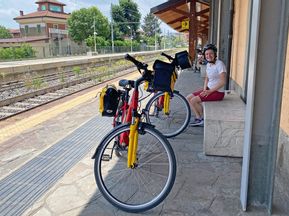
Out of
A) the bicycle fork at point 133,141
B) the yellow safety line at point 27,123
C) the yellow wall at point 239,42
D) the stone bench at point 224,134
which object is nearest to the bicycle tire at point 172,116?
the stone bench at point 224,134

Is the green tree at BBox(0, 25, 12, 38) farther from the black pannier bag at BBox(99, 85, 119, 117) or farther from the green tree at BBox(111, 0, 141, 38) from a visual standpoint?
the black pannier bag at BBox(99, 85, 119, 117)

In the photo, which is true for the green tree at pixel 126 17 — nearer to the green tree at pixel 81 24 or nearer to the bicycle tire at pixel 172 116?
the green tree at pixel 81 24

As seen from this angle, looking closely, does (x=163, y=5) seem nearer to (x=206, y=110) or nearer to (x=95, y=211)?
(x=206, y=110)

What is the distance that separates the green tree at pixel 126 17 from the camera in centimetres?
6328

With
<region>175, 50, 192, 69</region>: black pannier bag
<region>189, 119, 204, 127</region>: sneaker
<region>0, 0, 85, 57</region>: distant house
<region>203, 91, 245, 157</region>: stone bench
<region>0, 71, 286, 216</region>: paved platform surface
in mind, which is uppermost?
<region>0, 0, 85, 57</region>: distant house

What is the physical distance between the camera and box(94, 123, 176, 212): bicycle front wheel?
8.30 ft

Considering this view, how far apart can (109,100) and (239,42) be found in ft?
11.6

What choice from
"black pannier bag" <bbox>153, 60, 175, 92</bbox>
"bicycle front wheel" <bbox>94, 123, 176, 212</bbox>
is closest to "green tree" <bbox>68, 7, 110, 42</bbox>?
"bicycle front wheel" <bbox>94, 123, 176, 212</bbox>

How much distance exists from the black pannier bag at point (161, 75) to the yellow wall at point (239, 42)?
8.72 ft

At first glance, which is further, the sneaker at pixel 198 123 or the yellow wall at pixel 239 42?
the yellow wall at pixel 239 42

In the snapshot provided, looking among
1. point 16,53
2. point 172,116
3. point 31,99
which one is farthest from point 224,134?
point 16,53

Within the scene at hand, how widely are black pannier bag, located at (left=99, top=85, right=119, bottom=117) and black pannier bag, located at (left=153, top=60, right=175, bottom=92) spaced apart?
54 centimetres

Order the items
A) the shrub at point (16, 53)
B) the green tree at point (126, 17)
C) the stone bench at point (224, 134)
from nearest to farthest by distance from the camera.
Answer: the stone bench at point (224, 134), the shrub at point (16, 53), the green tree at point (126, 17)

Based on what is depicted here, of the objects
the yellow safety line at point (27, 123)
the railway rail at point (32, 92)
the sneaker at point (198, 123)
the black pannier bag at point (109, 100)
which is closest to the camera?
the black pannier bag at point (109, 100)
